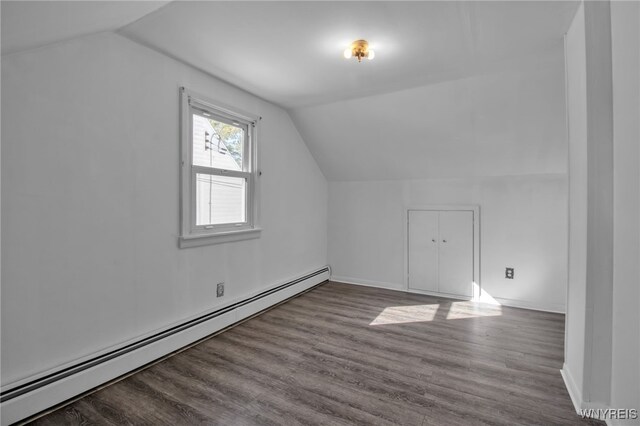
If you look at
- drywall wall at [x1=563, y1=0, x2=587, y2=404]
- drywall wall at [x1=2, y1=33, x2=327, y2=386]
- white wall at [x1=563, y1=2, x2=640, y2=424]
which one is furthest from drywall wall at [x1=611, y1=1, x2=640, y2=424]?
drywall wall at [x1=2, y1=33, x2=327, y2=386]

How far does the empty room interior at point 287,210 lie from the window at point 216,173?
0.02 m

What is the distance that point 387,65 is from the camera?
249 cm

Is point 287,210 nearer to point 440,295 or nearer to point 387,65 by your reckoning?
point 387,65

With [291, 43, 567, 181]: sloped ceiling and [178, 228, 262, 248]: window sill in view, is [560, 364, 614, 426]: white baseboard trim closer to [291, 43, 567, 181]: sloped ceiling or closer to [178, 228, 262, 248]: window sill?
[291, 43, 567, 181]: sloped ceiling

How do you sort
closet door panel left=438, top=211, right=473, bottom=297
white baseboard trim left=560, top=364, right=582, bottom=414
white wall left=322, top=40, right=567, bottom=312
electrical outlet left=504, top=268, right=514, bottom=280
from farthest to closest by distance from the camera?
closet door panel left=438, top=211, right=473, bottom=297, electrical outlet left=504, top=268, right=514, bottom=280, white wall left=322, top=40, right=567, bottom=312, white baseboard trim left=560, top=364, right=582, bottom=414

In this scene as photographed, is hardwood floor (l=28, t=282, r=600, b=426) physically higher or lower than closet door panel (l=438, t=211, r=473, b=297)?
lower

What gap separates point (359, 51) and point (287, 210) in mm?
2037

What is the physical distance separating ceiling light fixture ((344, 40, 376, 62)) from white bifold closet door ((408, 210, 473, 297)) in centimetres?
228

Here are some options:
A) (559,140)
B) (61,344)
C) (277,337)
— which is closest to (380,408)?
(277,337)

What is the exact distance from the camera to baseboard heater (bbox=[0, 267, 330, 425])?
61.6 inches

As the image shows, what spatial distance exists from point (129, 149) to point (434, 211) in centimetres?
330

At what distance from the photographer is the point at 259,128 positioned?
325 cm

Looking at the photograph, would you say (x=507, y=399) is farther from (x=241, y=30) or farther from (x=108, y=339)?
(x=241, y=30)

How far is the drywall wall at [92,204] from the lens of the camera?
1.60m
